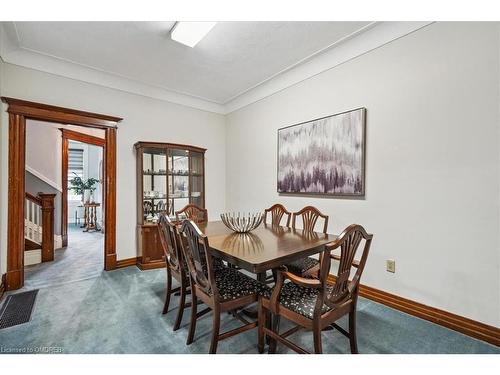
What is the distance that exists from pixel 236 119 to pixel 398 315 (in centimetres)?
352

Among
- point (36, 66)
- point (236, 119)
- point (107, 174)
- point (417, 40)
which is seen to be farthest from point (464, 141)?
point (36, 66)

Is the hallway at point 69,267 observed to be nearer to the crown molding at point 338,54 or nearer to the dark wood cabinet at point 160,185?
the dark wood cabinet at point 160,185

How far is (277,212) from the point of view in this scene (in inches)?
117

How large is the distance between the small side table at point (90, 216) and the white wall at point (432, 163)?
634 centimetres

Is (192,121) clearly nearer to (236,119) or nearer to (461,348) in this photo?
(236,119)

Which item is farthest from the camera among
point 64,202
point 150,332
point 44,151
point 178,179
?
point 64,202

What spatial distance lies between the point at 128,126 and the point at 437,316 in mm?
4078

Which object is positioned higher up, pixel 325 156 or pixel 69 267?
pixel 325 156

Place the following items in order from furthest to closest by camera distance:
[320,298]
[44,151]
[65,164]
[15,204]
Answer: [65,164] < [44,151] < [15,204] < [320,298]

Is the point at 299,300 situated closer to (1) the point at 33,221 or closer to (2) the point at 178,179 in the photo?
(2) the point at 178,179

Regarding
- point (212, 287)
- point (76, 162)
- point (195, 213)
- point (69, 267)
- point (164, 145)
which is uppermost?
point (76, 162)

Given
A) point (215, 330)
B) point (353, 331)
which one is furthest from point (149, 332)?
point (353, 331)

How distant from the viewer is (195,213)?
327 centimetres

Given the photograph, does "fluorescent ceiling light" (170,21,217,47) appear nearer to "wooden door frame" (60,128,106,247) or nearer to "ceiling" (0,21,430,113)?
"ceiling" (0,21,430,113)
